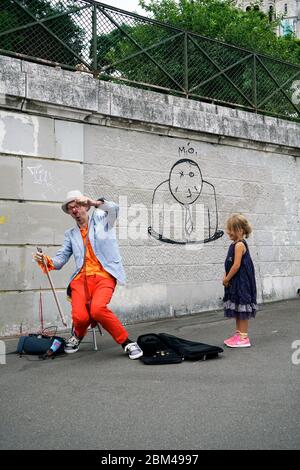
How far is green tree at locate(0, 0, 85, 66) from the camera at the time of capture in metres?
A: 6.58

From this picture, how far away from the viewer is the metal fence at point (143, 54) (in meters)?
6.77

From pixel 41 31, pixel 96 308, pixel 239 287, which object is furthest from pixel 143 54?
pixel 96 308

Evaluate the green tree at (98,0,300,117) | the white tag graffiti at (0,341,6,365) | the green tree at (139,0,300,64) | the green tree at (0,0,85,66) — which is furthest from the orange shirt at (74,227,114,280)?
the green tree at (139,0,300,64)

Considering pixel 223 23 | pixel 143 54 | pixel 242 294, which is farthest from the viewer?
pixel 223 23

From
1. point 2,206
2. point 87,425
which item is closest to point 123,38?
point 2,206

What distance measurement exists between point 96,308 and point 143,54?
4.37 meters

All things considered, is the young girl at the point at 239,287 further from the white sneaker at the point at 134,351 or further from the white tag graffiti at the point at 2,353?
the white tag graffiti at the point at 2,353

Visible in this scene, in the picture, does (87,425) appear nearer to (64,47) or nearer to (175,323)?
(175,323)

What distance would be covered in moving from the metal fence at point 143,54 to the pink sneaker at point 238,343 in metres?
3.90

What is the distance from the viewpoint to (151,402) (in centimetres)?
357

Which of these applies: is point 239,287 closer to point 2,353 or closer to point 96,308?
point 96,308

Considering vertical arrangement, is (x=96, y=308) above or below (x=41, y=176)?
below

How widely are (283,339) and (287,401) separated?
230cm
